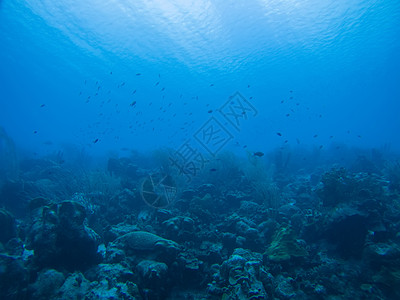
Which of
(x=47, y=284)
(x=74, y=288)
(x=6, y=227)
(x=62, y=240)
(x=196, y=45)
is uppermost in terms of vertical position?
(x=196, y=45)

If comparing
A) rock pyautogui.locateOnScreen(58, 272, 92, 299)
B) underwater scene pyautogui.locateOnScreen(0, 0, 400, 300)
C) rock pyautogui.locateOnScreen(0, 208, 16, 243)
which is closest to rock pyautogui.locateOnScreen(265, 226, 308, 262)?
underwater scene pyautogui.locateOnScreen(0, 0, 400, 300)

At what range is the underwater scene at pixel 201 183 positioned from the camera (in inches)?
174

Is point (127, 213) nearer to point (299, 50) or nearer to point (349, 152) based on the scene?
point (349, 152)

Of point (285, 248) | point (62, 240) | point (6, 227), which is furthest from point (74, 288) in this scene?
point (6, 227)

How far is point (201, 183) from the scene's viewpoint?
1326 centimetres

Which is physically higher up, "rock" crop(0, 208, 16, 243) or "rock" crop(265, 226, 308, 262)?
"rock" crop(265, 226, 308, 262)

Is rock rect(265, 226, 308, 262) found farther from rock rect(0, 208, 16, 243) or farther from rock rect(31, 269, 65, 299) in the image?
rock rect(0, 208, 16, 243)

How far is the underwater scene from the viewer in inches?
174

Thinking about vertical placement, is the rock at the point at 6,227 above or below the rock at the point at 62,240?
below

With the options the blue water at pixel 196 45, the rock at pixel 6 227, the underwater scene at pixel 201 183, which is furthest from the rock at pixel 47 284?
the blue water at pixel 196 45

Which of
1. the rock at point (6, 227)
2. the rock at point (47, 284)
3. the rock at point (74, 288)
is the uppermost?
the rock at point (74, 288)

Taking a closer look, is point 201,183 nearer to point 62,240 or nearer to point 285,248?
point 285,248

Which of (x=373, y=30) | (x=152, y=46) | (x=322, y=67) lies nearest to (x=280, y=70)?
(x=322, y=67)

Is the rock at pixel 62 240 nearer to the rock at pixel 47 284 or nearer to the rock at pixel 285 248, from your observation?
the rock at pixel 47 284
